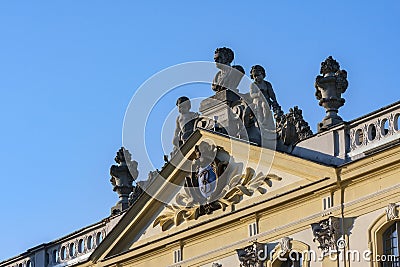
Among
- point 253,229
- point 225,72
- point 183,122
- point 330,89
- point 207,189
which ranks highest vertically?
point 225,72

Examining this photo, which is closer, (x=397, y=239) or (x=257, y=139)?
(x=397, y=239)

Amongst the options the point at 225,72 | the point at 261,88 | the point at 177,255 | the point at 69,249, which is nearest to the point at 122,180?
the point at 69,249

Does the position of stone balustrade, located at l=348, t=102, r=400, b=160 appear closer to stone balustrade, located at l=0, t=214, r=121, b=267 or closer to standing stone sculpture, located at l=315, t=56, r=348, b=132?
standing stone sculpture, located at l=315, t=56, r=348, b=132

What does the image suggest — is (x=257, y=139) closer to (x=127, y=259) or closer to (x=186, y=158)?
(x=186, y=158)

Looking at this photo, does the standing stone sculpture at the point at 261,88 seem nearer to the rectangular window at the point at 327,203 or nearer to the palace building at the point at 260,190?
the palace building at the point at 260,190

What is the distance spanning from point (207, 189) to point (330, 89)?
5.62 meters

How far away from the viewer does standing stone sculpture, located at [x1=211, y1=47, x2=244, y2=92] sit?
50000 mm

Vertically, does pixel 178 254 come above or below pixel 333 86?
below

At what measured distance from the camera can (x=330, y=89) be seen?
1821 inches

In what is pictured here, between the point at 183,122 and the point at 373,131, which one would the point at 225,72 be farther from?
the point at 373,131

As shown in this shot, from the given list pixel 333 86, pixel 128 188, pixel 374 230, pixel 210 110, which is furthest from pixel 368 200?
pixel 128 188

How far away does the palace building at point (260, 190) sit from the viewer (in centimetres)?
4419

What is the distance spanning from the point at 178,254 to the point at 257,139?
15.3 feet

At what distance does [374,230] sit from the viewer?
4378cm
